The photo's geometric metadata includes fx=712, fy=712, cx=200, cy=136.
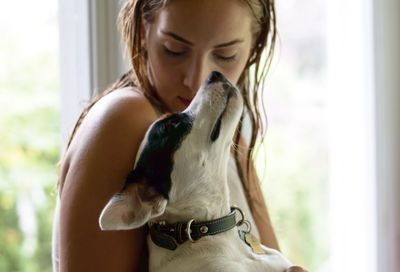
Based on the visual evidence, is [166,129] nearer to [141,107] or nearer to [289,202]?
[141,107]

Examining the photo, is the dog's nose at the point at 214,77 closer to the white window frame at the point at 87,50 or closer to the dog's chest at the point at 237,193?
the dog's chest at the point at 237,193

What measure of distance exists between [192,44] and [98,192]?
251 mm

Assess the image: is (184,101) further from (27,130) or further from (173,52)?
(27,130)

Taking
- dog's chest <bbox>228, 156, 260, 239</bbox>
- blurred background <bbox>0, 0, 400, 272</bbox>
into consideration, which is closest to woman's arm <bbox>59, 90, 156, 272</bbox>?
dog's chest <bbox>228, 156, 260, 239</bbox>

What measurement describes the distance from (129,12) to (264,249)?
16.5 inches

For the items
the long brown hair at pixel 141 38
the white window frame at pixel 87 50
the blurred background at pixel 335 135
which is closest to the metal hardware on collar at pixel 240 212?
the long brown hair at pixel 141 38

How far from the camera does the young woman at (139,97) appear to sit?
0.96 m

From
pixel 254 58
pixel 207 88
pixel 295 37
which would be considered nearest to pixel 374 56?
pixel 295 37

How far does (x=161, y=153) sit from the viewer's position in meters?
0.93

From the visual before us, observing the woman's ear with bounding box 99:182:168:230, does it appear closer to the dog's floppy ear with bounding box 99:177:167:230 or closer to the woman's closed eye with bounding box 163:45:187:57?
the dog's floppy ear with bounding box 99:177:167:230

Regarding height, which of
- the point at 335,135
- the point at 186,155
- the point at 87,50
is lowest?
the point at 335,135

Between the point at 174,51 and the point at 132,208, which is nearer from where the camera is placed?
the point at 132,208

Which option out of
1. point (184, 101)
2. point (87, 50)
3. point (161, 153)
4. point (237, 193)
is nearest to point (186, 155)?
point (161, 153)

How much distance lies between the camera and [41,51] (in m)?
1.38
